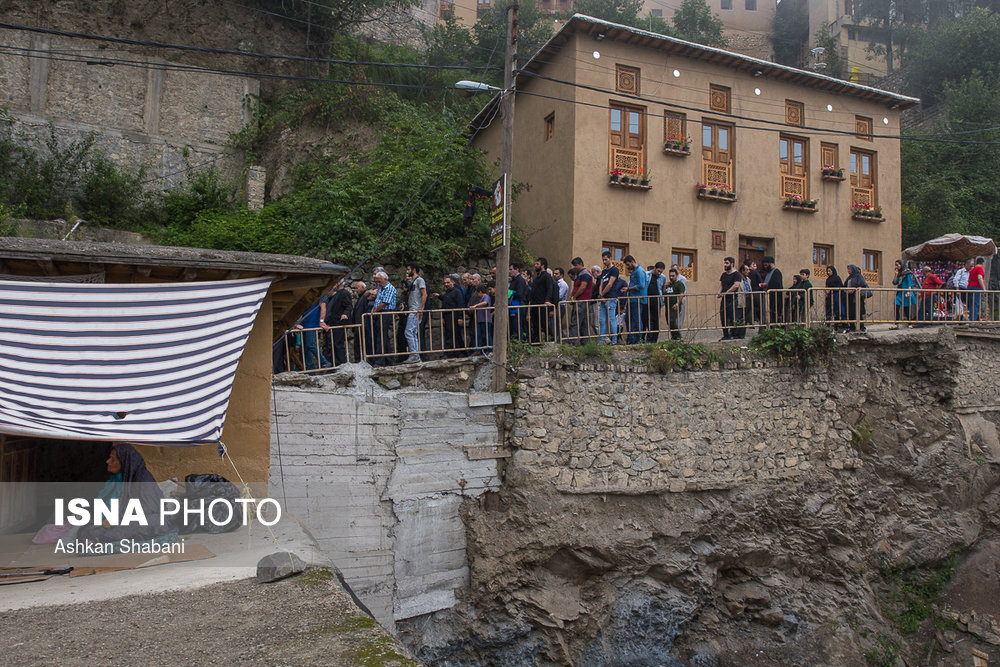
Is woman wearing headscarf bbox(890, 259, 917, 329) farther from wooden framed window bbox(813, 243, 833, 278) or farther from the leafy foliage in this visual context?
wooden framed window bbox(813, 243, 833, 278)

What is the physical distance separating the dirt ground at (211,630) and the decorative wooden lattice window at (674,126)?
1460cm

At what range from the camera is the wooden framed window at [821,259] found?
18.6 m

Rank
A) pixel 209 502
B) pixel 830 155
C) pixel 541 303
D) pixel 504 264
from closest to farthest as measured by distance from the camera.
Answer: pixel 209 502, pixel 504 264, pixel 541 303, pixel 830 155

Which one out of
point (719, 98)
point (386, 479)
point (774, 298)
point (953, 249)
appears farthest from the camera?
point (719, 98)

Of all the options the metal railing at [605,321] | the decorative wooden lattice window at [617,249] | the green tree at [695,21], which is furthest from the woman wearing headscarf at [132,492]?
the green tree at [695,21]

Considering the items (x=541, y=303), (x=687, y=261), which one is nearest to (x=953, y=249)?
(x=687, y=261)

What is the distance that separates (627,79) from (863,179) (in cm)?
800

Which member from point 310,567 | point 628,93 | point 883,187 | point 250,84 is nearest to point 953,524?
point 883,187

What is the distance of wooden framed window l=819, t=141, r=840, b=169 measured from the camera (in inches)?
742

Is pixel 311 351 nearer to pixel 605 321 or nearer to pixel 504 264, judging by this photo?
pixel 504 264

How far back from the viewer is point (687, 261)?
1723cm

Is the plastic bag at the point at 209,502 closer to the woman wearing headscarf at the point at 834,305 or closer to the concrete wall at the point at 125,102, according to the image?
the woman wearing headscarf at the point at 834,305

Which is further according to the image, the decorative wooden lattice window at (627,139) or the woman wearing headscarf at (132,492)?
the decorative wooden lattice window at (627,139)

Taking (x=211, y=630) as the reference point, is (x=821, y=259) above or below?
above
